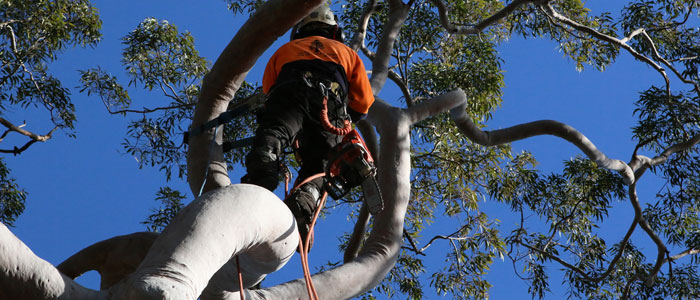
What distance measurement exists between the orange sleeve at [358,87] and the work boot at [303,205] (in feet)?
2.75

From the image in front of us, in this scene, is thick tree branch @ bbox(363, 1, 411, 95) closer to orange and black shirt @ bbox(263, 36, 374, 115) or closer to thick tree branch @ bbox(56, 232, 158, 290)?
orange and black shirt @ bbox(263, 36, 374, 115)

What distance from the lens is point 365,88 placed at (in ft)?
12.6

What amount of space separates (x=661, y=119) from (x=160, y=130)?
17.6 ft

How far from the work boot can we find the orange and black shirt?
618mm

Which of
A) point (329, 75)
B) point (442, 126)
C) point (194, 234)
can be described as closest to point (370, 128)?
point (442, 126)

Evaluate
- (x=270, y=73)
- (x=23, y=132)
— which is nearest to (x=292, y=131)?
(x=270, y=73)

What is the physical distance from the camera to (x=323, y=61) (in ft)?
11.1

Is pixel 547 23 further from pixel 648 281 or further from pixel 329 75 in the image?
pixel 329 75

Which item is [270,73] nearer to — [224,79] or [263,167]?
[224,79]

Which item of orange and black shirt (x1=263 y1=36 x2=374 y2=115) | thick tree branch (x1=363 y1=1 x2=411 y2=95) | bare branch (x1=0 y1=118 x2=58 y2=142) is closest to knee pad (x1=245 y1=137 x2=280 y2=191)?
orange and black shirt (x1=263 y1=36 x2=374 y2=115)

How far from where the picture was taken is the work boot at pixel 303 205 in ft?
9.45

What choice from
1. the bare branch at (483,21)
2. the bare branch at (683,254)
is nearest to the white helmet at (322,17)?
the bare branch at (483,21)

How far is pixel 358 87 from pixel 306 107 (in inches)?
25.5

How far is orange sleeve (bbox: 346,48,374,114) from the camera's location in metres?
3.73
